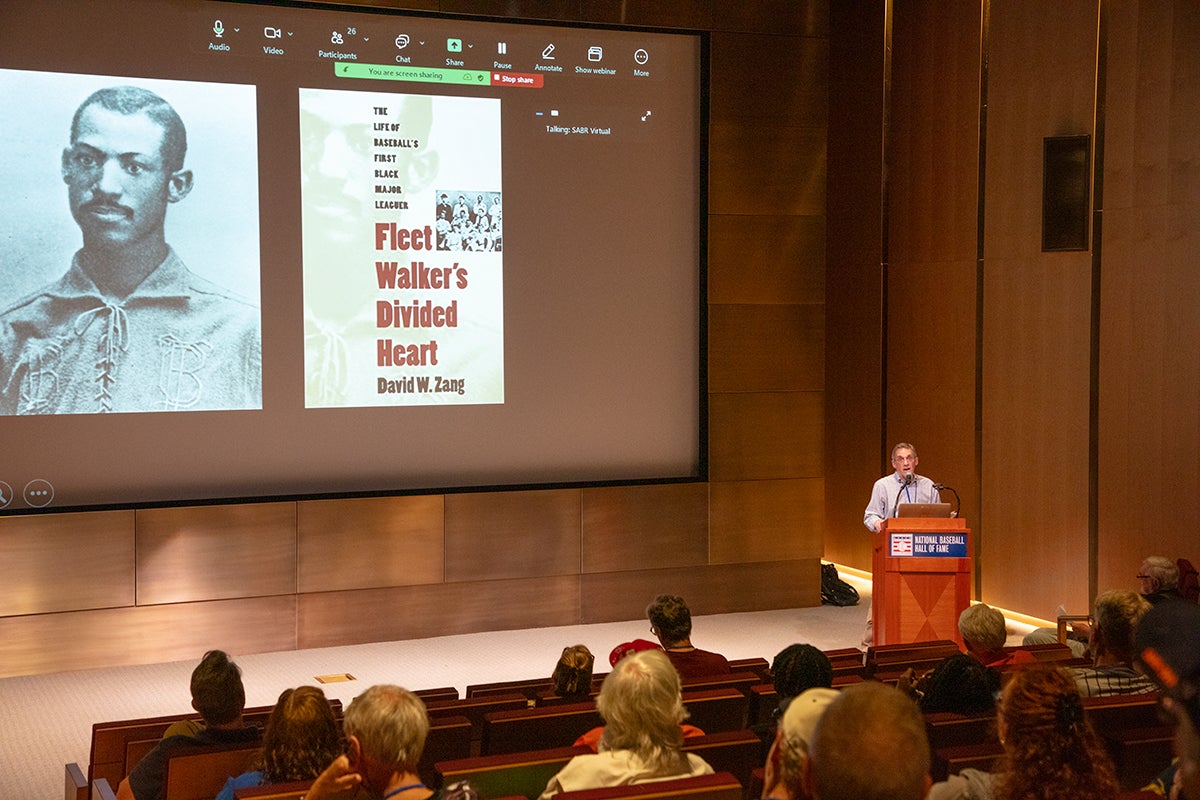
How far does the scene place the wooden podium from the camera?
6395mm

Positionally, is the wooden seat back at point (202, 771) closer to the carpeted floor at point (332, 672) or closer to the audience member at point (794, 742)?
the audience member at point (794, 742)

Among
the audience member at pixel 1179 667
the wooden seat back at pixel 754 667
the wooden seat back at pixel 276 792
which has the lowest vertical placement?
the wooden seat back at pixel 754 667

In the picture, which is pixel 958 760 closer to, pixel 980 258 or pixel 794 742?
pixel 794 742

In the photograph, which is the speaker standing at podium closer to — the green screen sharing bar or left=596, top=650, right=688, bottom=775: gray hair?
the green screen sharing bar

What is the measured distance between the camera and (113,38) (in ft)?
22.3

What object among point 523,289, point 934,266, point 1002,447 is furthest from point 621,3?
point 1002,447

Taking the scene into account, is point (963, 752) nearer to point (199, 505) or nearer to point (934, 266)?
point (199, 505)

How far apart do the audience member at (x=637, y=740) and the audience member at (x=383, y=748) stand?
33 centimetres

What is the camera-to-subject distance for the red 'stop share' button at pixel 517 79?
25.1 ft

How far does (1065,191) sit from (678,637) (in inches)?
188

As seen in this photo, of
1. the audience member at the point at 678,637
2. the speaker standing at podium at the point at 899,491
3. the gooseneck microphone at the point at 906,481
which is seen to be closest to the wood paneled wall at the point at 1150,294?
the speaker standing at podium at the point at 899,491

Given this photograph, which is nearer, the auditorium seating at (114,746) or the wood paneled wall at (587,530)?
the auditorium seating at (114,746)

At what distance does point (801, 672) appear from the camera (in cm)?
349

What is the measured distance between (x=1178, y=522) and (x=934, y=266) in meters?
2.70
